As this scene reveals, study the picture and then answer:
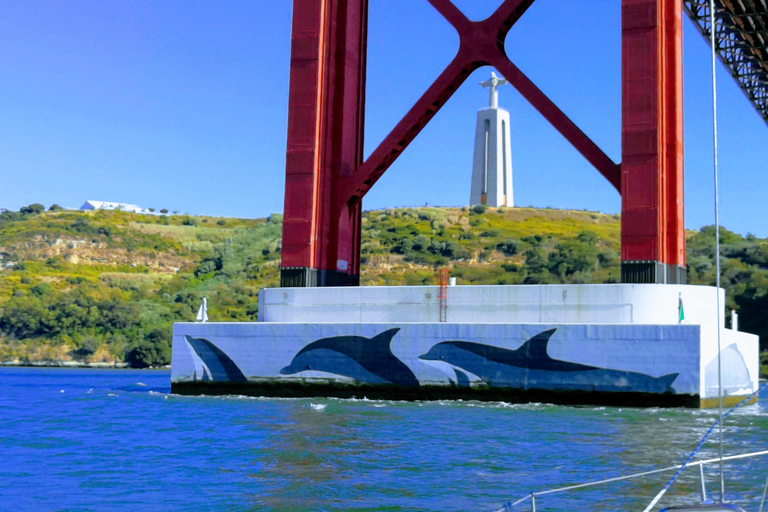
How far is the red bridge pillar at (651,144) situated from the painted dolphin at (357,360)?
23.1 ft

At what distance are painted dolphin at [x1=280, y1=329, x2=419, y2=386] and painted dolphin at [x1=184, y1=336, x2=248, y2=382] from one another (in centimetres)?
181

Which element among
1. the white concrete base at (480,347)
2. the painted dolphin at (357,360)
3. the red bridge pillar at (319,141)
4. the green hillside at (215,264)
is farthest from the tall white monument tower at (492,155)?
the painted dolphin at (357,360)

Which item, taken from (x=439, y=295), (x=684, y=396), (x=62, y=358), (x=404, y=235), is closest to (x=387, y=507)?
(x=684, y=396)

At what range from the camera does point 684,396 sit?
2428 centimetres

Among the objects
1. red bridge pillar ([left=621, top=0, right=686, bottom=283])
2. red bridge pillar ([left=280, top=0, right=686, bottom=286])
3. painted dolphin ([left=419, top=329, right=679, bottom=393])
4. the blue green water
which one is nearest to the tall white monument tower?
red bridge pillar ([left=280, top=0, right=686, bottom=286])

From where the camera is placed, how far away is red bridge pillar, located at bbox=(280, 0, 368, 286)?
1246 inches

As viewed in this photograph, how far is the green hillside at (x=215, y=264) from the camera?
79312mm

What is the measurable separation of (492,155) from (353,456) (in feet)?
228

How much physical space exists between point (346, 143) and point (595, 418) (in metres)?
15.0

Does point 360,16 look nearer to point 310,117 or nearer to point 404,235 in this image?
point 310,117

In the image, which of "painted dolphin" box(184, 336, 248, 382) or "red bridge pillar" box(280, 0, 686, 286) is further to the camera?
"painted dolphin" box(184, 336, 248, 382)

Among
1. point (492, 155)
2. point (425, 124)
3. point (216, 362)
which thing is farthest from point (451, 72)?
point (492, 155)

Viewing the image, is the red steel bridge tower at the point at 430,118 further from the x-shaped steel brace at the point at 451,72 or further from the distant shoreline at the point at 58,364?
the distant shoreline at the point at 58,364

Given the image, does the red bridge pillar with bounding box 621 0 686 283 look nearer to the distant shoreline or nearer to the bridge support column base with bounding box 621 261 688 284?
the bridge support column base with bounding box 621 261 688 284
